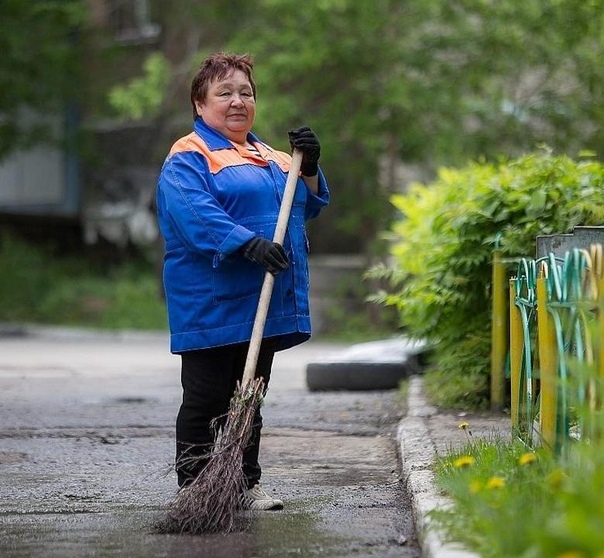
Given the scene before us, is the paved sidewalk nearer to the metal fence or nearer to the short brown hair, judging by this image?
the metal fence

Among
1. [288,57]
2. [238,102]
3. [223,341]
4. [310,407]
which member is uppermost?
[288,57]

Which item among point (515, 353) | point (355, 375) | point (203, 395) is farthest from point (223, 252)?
point (355, 375)

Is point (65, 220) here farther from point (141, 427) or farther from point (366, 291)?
point (141, 427)

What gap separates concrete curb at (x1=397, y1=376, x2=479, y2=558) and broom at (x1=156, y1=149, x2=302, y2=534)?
25.7 inches

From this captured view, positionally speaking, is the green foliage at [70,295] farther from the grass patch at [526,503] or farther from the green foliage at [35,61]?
the grass patch at [526,503]

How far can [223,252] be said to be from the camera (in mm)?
4820

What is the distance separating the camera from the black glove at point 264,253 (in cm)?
477

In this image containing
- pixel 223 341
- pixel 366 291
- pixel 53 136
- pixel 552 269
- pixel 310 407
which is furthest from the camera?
pixel 53 136

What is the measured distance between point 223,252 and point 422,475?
120cm

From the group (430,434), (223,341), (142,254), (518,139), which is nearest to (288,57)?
(518,139)

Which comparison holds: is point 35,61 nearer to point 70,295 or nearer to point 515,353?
point 70,295

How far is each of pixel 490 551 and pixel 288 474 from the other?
2.57 metres

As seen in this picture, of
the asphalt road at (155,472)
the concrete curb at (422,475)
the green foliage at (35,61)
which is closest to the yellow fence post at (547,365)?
the concrete curb at (422,475)

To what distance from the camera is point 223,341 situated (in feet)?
16.2
